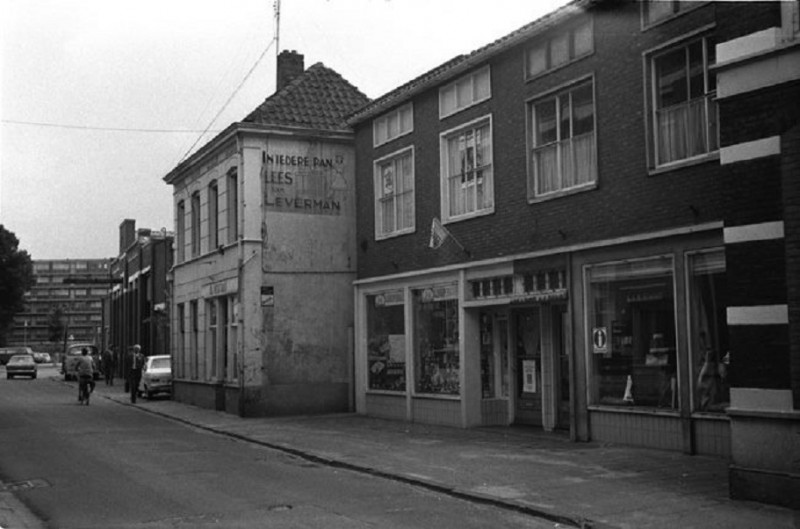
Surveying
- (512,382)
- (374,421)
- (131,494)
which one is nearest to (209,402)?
(374,421)

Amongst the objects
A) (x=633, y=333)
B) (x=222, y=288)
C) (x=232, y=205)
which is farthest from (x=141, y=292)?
(x=633, y=333)

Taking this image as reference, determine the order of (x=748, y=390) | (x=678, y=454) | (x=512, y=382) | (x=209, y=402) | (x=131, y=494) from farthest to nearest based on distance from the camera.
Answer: (x=209, y=402)
(x=512, y=382)
(x=678, y=454)
(x=131, y=494)
(x=748, y=390)

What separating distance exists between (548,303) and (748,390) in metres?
6.27

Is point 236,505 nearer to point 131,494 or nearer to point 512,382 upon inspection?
point 131,494

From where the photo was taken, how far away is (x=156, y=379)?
31391 millimetres

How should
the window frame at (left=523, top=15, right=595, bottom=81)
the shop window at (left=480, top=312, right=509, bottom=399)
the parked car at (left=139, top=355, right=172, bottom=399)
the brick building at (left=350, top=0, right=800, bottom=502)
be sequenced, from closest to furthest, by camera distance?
the brick building at (left=350, top=0, right=800, bottom=502) → the window frame at (left=523, top=15, right=595, bottom=81) → the shop window at (left=480, top=312, right=509, bottom=399) → the parked car at (left=139, top=355, right=172, bottom=399)

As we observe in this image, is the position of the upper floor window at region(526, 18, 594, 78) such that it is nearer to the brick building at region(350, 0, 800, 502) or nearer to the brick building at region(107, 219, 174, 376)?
the brick building at region(350, 0, 800, 502)

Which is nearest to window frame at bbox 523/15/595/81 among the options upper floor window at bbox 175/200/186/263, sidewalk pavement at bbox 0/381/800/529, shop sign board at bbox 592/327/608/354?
shop sign board at bbox 592/327/608/354

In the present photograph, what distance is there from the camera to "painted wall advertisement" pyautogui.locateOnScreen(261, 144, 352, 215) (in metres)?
22.8

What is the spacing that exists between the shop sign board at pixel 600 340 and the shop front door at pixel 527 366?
2014 mm

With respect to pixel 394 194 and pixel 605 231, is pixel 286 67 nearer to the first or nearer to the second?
pixel 394 194

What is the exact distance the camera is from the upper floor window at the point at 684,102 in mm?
12500

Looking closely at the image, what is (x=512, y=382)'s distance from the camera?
17.2m

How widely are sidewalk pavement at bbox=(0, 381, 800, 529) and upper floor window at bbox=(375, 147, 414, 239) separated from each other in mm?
4599
